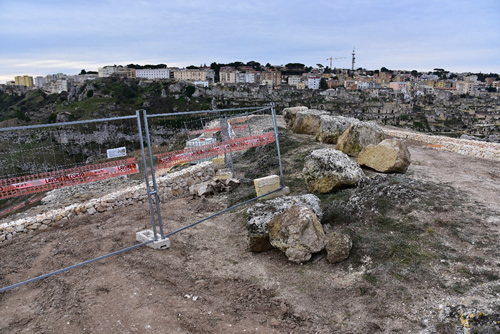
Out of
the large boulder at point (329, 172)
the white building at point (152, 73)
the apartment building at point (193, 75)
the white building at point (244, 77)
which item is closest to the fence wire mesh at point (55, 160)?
the large boulder at point (329, 172)

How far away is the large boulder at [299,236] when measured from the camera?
5.60m

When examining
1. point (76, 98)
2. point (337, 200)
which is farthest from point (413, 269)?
point (76, 98)

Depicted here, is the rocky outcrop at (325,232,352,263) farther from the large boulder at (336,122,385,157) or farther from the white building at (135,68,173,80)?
the white building at (135,68,173,80)

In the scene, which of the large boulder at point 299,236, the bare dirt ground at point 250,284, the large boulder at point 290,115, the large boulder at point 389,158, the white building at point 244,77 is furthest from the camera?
the white building at point 244,77

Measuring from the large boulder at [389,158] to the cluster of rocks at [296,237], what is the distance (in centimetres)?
408

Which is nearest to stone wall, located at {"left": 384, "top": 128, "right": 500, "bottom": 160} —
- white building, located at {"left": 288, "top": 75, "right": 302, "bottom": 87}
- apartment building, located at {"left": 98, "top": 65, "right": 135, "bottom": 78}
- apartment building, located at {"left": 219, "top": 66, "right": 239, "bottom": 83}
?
apartment building, located at {"left": 219, "top": 66, "right": 239, "bottom": 83}

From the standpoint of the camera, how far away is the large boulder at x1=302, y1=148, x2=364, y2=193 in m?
7.74

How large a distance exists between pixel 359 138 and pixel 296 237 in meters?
7.13

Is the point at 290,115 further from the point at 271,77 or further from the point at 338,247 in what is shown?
Result: the point at 271,77

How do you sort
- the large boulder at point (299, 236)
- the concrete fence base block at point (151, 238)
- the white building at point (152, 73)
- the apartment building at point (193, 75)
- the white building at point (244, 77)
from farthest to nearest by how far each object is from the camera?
1. the white building at point (152, 73)
2. the white building at point (244, 77)
3. the apartment building at point (193, 75)
4. the concrete fence base block at point (151, 238)
5. the large boulder at point (299, 236)

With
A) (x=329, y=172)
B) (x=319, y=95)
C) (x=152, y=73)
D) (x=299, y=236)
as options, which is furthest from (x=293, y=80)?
(x=299, y=236)

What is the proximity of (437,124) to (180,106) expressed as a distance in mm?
54386

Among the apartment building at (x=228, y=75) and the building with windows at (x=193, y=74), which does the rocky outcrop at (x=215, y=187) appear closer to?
the building with windows at (x=193, y=74)

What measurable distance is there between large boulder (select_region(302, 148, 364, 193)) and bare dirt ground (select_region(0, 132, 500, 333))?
1.80 m
